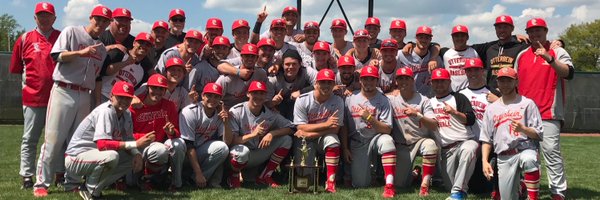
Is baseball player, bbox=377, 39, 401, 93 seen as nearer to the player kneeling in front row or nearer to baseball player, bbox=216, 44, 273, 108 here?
the player kneeling in front row

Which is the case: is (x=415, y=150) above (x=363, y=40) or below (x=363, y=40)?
below

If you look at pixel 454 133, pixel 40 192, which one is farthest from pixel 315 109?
pixel 40 192

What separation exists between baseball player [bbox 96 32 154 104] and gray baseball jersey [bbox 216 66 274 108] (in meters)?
0.95

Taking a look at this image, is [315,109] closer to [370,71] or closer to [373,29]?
[370,71]

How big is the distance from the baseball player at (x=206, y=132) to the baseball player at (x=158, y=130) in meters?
0.18

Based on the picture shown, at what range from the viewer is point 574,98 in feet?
64.7

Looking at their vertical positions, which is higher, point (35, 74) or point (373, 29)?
point (373, 29)

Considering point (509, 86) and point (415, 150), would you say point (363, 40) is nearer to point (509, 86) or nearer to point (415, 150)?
point (415, 150)

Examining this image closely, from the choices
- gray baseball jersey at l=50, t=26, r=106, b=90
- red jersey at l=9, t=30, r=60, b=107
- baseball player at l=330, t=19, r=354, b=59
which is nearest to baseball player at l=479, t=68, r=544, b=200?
baseball player at l=330, t=19, r=354, b=59

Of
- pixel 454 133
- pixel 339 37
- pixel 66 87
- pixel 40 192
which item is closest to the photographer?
pixel 40 192

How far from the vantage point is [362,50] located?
7207 mm

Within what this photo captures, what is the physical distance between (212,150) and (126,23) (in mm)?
1770

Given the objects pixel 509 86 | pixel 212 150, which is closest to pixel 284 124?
pixel 212 150

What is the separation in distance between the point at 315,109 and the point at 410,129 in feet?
3.91
